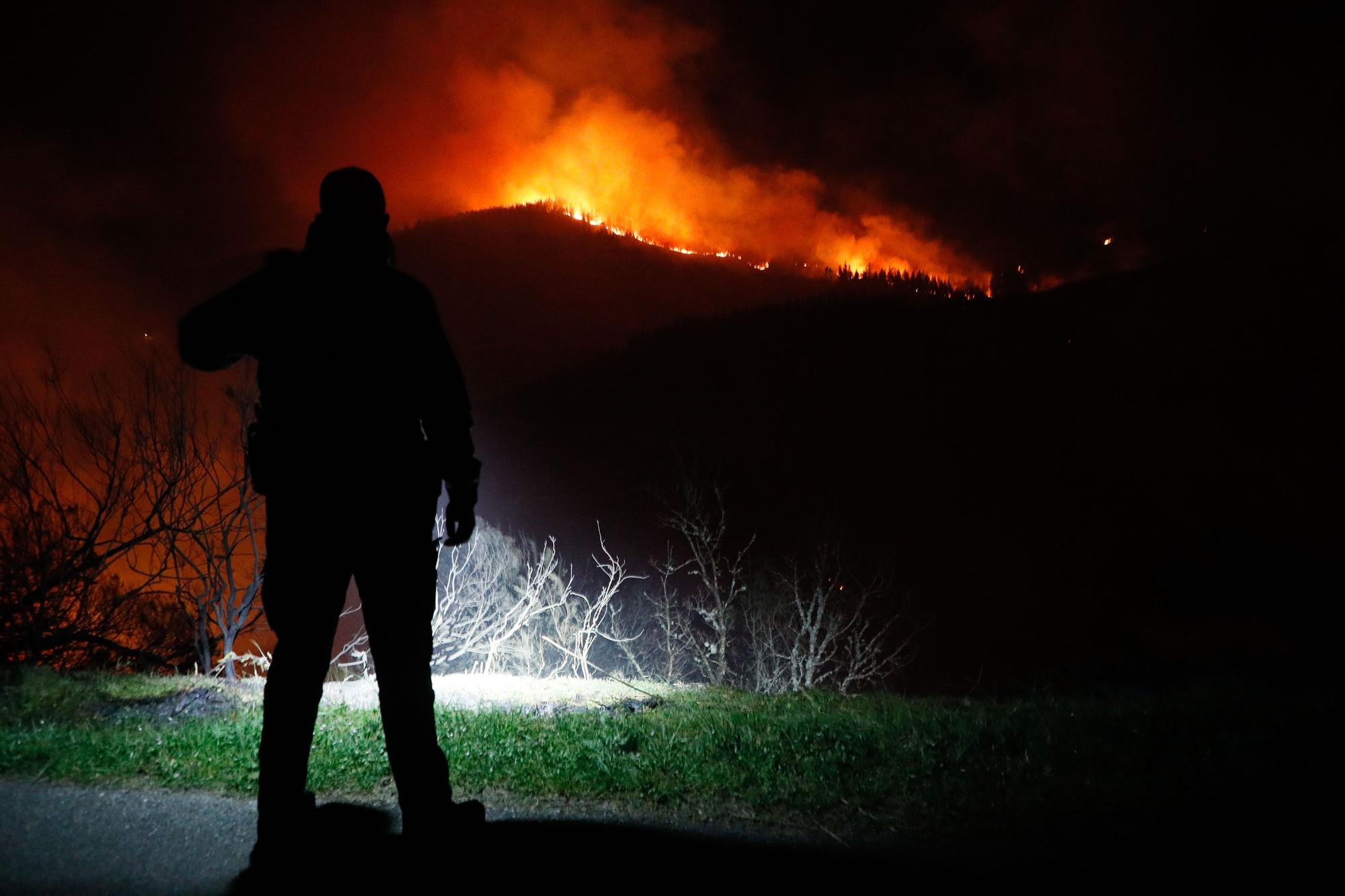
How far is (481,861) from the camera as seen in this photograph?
2.44m

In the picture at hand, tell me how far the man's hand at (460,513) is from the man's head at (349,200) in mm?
866

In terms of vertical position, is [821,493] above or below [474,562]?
above

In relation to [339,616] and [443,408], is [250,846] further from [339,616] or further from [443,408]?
[443,408]

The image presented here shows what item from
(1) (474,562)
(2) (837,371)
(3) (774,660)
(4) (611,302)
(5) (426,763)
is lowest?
(3) (774,660)

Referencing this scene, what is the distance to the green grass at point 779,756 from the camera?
11.1ft

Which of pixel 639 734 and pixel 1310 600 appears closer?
pixel 639 734

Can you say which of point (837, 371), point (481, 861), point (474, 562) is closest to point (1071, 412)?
point (837, 371)

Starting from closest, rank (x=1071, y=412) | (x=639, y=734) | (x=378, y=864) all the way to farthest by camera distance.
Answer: (x=378, y=864)
(x=639, y=734)
(x=1071, y=412)

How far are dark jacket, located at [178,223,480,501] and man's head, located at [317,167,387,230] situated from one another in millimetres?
71

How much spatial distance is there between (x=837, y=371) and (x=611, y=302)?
119 ft

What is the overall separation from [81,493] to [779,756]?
9611 mm

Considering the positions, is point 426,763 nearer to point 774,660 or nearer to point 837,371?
point 774,660

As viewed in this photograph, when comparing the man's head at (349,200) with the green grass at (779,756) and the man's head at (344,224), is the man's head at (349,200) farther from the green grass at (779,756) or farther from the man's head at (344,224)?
the green grass at (779,756)

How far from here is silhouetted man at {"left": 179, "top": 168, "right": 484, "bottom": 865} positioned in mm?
2307
